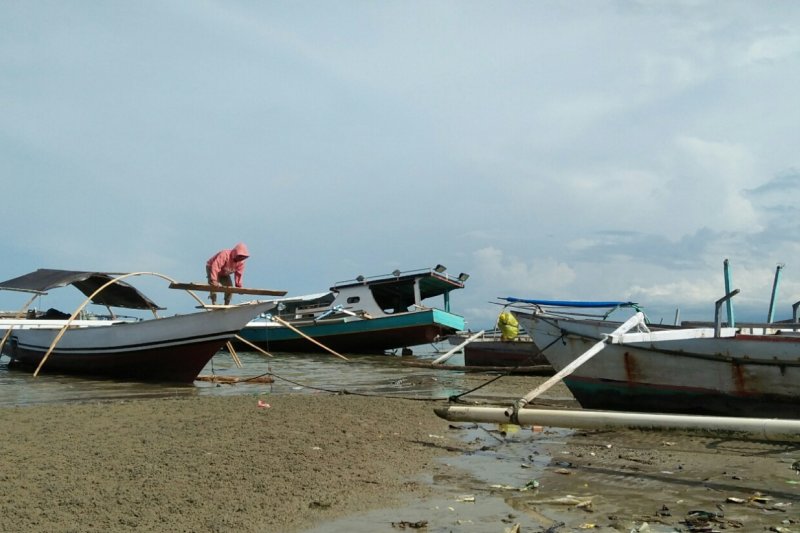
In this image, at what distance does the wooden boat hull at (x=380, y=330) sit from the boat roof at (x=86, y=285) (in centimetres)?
706

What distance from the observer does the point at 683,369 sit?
8.84 m

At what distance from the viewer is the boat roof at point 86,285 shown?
59.0 ft

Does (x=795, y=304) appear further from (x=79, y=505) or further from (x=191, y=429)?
(x=79, y=505)

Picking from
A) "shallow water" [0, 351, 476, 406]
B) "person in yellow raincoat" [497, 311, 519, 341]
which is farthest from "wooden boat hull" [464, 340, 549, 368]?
"shallow water" [0, 351, 476, 406]

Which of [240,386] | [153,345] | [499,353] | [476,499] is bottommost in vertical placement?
[476,499]

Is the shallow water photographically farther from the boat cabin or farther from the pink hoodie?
the boat cabin

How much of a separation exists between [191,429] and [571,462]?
393 cm

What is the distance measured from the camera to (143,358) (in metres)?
14.6

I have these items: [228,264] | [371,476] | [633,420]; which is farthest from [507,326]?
[371,476]

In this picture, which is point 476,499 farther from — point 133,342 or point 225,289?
point 133,342

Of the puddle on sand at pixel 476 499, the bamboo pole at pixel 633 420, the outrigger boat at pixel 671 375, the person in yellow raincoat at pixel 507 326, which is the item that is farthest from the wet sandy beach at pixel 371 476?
the person in yellow raincoat at pixel 507 326

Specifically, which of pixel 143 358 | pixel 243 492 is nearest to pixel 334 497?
pixel 243 492

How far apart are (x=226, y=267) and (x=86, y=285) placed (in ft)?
28.4

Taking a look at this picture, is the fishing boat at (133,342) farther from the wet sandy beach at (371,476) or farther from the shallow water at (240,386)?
the wet sandy beach at (371,476)
